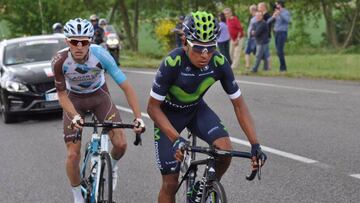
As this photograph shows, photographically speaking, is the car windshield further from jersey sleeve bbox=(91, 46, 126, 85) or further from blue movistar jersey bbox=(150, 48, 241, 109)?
blue movistar jersey bbox=(150, 48, 241, 109)

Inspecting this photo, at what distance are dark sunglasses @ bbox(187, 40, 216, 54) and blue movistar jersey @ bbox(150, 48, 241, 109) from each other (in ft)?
0.93

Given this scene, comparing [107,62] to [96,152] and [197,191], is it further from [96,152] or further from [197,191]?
[197,191]

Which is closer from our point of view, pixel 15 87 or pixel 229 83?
pixel 229 83

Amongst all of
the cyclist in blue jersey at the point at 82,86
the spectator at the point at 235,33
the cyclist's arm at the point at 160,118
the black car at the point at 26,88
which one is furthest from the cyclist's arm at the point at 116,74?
the spectator at the point at 235,33

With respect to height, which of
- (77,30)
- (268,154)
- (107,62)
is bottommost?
(268,154)

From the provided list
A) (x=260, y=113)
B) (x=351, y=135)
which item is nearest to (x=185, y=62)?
(x=351, y=135)

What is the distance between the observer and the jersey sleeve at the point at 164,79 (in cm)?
549

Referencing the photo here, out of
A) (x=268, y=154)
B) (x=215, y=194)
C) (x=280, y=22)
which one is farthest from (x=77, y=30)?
(x=280, y=22)

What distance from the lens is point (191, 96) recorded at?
5.73 metres

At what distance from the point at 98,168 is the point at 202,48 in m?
1.59

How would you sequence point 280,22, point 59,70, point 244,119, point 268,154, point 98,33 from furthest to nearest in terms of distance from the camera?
point 98,33, point 280,22, point 268,154, point 59,70, point 244,119

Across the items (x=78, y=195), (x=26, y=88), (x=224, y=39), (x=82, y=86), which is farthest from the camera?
(x=224, y=39)

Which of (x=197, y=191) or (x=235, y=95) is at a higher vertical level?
(x=235, y=95)

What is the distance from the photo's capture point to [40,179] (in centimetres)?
873
